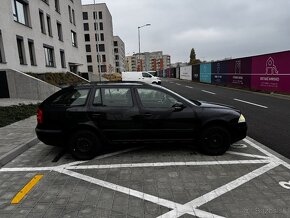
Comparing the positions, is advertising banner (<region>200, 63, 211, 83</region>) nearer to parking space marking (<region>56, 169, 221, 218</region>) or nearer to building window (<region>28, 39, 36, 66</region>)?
building window (<region>28, 39, 36, 66</region>)

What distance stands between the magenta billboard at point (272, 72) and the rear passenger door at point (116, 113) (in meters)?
12.4

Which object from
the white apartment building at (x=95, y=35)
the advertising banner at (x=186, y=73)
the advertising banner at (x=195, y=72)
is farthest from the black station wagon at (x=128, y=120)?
the white apartment building at (x=95, y=35)

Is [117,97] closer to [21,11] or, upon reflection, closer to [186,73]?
[21,11]

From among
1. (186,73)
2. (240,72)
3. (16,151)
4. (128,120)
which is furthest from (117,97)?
(186,73)

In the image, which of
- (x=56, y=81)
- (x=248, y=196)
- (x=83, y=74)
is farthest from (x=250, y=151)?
(x=83, y=74)

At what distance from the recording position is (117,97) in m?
4.60

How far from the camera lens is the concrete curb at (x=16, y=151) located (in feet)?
14.6

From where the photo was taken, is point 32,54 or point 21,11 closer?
point 21,11

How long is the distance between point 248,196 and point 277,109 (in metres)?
7.73

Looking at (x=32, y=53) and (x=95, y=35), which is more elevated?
(x=95, y=35)

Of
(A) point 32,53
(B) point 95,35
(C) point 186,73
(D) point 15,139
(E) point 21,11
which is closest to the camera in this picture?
(D) point 15,139

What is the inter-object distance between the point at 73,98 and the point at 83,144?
0.99 m

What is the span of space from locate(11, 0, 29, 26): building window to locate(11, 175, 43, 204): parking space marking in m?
16.8

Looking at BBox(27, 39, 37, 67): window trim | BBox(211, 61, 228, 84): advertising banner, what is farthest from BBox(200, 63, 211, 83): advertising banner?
BBox(27, 39, 37, 67): window trim
